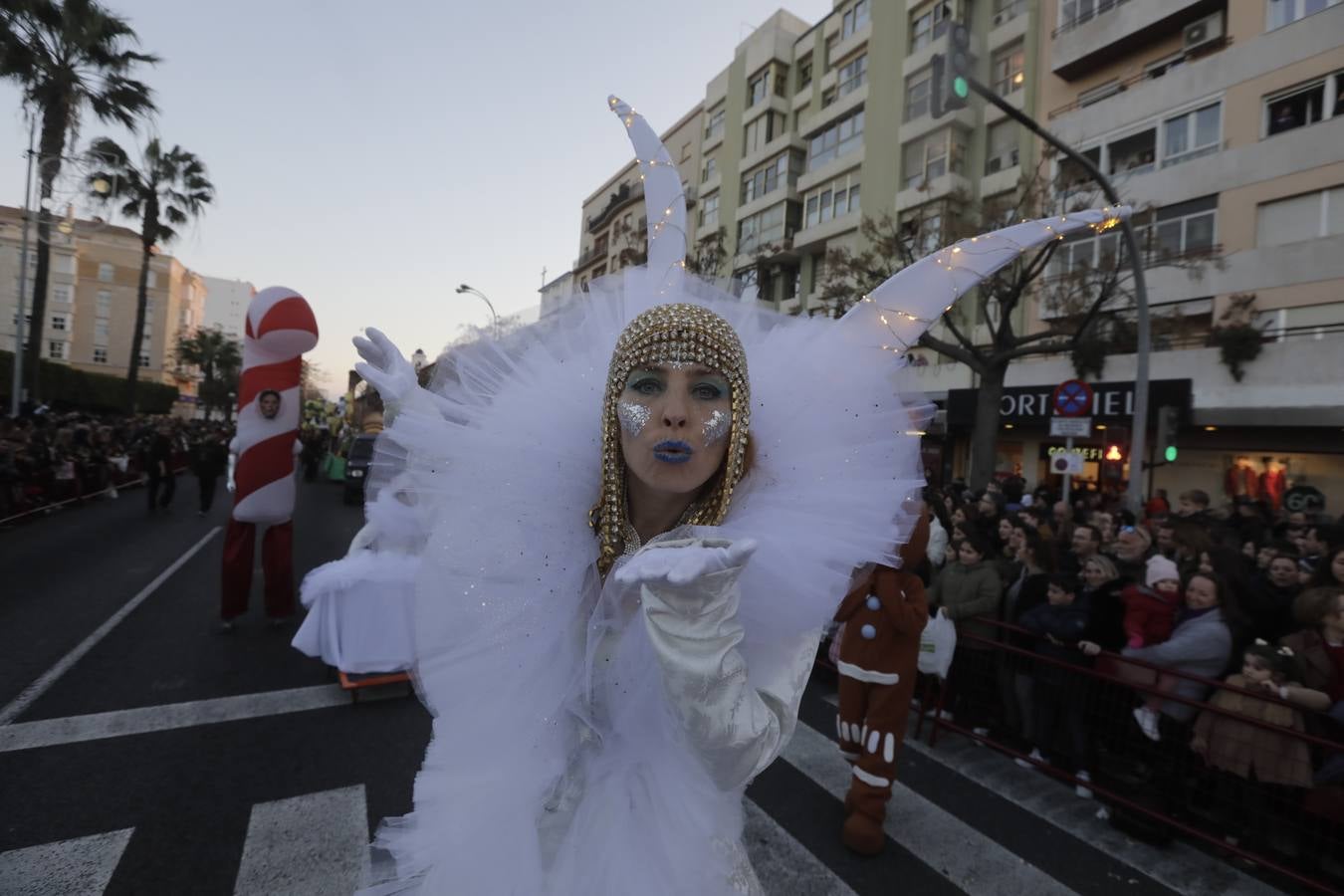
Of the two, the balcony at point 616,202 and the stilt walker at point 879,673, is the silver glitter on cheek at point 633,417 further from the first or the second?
the balcony at point 616,202

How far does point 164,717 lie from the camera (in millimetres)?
4469

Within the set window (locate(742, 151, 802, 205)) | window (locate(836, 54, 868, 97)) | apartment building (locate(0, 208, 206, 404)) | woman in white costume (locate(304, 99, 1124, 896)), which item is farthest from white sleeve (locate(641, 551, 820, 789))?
apartment building (locate(0, 208, 206, 404))

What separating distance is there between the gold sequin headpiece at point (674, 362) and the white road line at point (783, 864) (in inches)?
95.1

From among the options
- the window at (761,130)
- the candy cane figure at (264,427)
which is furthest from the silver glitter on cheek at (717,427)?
the window at (761,130)

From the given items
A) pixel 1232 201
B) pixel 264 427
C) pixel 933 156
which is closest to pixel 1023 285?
pixel 1232 201

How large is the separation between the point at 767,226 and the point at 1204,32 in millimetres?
16033

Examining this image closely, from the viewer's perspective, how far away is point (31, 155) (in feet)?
48.6

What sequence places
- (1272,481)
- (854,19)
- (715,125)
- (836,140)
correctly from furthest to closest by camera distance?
(715,125) → (836,140) → (854,19) → (1272,481)

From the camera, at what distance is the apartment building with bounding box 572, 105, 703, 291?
35281 millimetres

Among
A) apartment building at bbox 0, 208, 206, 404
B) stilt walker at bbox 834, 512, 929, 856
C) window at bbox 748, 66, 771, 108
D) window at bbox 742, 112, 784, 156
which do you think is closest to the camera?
stilt walker at bbox 834, 512, 929, 856

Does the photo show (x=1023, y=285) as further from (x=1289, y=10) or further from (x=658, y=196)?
(x=658, y=196)

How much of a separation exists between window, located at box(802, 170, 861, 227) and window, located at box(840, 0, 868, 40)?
18.4 feet

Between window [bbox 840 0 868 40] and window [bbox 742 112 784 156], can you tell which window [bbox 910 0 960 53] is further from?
window [bbox 742 112 784 156]

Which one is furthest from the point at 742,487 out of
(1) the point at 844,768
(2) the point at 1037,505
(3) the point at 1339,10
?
(3) the point at 1339,10
